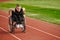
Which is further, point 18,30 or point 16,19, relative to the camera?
point 18,30

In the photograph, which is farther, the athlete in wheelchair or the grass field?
the grass field

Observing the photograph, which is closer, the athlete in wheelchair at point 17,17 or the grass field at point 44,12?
the athlete in wheelchair at point 17,17

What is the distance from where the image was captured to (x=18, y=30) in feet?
50.0

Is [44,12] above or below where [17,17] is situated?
below

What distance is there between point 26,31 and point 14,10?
5.32ft

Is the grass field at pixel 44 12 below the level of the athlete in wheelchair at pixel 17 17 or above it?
below

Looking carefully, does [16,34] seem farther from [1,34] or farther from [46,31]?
[46,31]

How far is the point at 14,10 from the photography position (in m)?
14.3

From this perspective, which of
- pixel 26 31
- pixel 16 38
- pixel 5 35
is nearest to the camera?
pixel 16 38

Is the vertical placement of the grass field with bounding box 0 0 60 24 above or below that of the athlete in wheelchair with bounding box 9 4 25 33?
below

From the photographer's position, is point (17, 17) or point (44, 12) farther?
point (44, 12)

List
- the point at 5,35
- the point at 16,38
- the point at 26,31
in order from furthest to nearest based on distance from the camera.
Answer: the point at 26,31 → the point at 5,35 → the point at 16,38

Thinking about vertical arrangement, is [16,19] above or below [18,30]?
above

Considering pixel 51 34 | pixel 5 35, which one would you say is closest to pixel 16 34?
pixel 5 35
